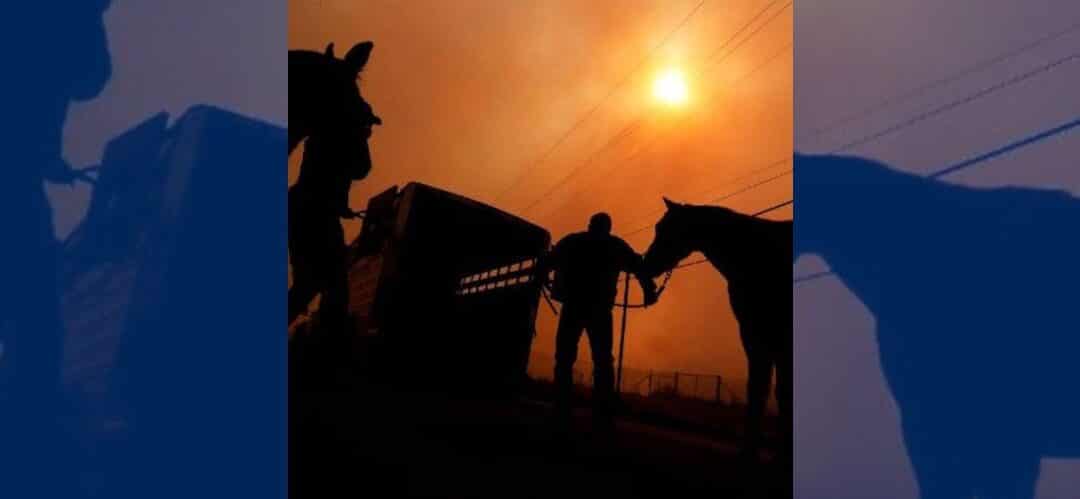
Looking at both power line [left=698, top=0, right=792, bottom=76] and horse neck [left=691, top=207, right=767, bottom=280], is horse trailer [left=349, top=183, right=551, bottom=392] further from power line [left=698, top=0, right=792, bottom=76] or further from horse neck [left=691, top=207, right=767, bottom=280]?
power line [left=698, top=0, right=792, bottom=76]

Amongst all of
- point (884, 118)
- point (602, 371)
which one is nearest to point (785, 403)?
point (602, 371)

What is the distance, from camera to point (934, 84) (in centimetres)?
237

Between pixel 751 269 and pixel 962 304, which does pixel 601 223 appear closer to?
pixel 751 269

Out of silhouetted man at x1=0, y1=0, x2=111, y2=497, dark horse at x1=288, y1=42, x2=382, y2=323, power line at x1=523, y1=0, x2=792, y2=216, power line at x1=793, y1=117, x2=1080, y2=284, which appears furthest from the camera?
power line at x1=523, y1=0, x2=792, y2=216

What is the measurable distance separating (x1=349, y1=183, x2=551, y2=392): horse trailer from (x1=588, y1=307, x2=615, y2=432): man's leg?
0.57ft

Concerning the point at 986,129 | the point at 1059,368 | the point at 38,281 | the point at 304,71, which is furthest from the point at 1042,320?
the point at 38,281

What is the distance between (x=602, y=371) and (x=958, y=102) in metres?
1.18

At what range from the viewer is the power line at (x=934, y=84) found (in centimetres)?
224

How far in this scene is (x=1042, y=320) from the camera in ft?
7.32

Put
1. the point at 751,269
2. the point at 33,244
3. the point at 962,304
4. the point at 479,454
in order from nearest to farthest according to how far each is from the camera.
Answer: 1. the point at 33,244
2. the point at 479,454
3. the point at 962,304
4. the point at 751,269

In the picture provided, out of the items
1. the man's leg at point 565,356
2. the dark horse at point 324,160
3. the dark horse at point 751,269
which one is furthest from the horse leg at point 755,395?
the dark horse at point 324,160

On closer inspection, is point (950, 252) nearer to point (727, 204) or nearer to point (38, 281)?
point (727, 204)

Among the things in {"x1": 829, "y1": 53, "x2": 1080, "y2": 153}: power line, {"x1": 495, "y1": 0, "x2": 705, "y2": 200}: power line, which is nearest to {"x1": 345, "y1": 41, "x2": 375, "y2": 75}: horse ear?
{"x1": 495, "y1": 0, "x2": 705, "y2": 200}: power line

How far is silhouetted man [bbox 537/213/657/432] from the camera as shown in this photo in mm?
2319
